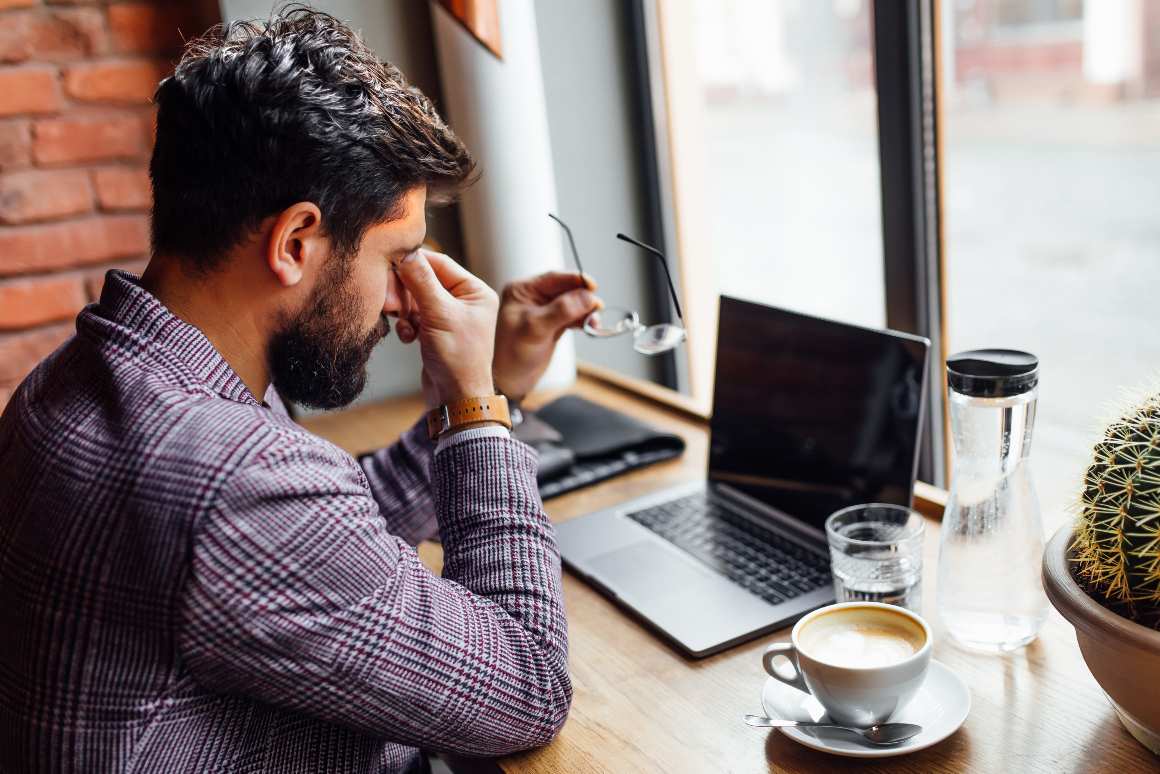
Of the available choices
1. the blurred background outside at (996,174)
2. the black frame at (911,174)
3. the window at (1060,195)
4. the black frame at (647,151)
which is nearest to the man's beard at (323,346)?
the black frame at (911,174)

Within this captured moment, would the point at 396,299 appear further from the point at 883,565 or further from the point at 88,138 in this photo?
the point at 88,138

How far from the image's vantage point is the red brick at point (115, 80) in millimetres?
1803

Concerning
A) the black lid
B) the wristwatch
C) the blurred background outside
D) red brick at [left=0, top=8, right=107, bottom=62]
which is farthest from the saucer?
red brick at [left=0, top=8, right=107, bottom=62]

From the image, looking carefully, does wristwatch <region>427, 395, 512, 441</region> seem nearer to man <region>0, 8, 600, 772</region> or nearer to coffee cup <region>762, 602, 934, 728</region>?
man <region>0, 8, 600, 772</region>

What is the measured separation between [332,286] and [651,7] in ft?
4.35

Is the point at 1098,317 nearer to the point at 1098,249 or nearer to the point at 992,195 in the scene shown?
the point at 1098,249

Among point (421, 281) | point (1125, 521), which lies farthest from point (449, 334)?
point (1125, 521)

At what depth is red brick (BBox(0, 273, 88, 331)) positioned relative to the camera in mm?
1806

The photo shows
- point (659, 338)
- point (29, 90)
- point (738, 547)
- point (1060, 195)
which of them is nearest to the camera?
point (738, 547)

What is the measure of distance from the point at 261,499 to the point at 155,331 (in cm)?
20

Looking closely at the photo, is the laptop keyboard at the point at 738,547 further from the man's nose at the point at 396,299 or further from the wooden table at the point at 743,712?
the man's nose at the point at 396,299

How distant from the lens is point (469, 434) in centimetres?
99

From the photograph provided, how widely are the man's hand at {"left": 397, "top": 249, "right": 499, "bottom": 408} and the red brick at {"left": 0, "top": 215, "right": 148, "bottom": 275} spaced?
1.03m

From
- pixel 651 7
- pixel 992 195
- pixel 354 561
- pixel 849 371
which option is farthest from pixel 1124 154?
pixel 354 561
